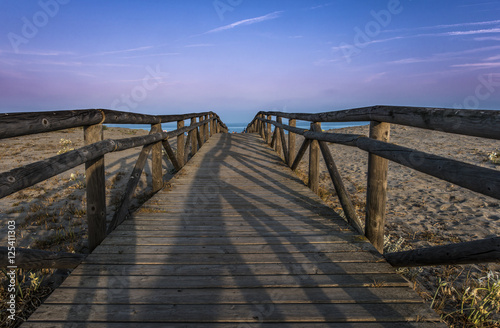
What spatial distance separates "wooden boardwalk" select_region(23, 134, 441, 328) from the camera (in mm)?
1710

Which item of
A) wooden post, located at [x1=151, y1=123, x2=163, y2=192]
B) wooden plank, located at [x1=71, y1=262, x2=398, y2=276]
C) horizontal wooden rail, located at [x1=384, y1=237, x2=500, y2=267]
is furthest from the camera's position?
wooden post, located at [x1=151, y1=123, x2=163, y2=192]

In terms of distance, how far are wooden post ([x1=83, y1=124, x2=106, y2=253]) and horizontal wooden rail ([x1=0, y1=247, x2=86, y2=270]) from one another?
0.32m

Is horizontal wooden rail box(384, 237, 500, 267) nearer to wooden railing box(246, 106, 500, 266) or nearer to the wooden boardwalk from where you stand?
wooden railing box(246, 106, 500, 266)

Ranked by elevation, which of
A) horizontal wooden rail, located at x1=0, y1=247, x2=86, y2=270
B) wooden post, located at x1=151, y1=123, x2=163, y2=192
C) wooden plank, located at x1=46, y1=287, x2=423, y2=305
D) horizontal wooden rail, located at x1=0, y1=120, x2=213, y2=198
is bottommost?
wooden plank, located at x1=46, y1=287, x2=423, y2=305

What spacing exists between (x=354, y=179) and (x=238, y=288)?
21.3 ft

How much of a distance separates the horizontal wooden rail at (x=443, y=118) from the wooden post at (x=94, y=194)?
2.56 meters

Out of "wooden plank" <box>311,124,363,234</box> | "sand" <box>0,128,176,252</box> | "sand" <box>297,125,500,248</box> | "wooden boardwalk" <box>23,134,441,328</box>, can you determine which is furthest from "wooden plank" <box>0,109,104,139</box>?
"sand" <box>297,125,500,248</box>

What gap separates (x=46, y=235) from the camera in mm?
4043

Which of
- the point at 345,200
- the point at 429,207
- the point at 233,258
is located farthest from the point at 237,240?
the point at 429,207

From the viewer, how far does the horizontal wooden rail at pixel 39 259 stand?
1.67 m

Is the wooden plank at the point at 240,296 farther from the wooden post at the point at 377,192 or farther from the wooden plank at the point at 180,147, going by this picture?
the wooden plank at the point at 180,147

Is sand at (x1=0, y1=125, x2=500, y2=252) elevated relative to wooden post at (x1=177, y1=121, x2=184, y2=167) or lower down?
lower down

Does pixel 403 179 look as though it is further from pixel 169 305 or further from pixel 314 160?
pixel 169 305

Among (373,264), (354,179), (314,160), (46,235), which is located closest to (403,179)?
(354,179)
